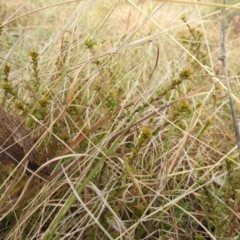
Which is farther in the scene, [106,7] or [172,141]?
[106,7]

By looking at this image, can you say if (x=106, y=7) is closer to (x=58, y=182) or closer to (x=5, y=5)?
(x=5, y=5)

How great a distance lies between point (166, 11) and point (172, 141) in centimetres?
122

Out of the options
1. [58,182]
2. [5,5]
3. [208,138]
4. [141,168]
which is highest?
[5,5]

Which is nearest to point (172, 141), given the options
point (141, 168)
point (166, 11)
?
point (141, 168)

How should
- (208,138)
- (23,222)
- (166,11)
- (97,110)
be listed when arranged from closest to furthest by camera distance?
(23,222) → (97,110) → (208,138) → (166,11)

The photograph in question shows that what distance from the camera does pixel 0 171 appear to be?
34.6 inches

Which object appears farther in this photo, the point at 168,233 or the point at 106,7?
the point at 106,7

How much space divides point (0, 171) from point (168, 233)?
13.8 inches

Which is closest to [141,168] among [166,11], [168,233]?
[168,233]

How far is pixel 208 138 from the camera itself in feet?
3.89

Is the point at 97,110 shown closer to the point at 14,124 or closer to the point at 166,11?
the point at 14,124

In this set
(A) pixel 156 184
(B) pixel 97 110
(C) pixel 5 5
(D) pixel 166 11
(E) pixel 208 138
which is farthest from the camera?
(D) pixel 166 11

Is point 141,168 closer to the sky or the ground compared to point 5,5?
closer to the ground

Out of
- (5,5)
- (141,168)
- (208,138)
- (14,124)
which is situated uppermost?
(5,5)
